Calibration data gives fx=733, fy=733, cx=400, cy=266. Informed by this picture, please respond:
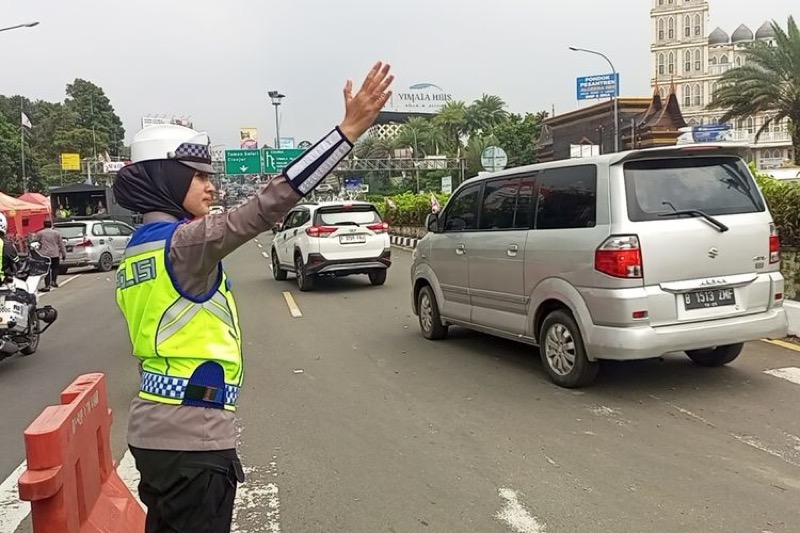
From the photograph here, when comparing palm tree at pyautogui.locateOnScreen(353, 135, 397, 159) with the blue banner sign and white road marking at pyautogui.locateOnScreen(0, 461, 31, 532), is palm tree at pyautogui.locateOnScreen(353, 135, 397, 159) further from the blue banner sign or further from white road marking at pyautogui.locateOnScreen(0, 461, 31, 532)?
white road marking at pyautogui.locateOnScreen(0, 461, 31, 532)

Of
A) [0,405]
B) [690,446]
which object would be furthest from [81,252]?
[690,446]

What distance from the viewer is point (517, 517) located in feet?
12.7

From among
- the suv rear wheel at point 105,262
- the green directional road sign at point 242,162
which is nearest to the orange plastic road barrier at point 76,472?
the suv rear wheel at point 105,262

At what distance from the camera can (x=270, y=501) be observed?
13.8ft

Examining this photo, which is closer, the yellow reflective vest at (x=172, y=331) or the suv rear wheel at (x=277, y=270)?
the yellow reflective vest at (x=172, y=331)

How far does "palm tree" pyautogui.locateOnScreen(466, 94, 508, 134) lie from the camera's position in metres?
84.9

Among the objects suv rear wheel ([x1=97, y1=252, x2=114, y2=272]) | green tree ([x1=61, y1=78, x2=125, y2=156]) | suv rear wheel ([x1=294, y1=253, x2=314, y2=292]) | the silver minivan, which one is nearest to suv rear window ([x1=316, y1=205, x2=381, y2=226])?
suv rear wheel ([x1=294, y1=253, x2=314, y2=292])

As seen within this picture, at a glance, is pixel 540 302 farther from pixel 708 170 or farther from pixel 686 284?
pixel 708 170

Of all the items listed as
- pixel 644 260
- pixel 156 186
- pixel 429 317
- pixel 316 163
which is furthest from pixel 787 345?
pixel 156 186

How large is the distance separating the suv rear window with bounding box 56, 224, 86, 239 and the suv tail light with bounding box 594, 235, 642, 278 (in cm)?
1892

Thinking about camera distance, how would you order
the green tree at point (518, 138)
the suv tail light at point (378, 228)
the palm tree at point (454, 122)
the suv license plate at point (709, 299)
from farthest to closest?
the palm tree at point (454, 122) → the green tree at point (518, 138) → the suv tail light at point (378, 228) → the suv license plate at point (709, 299)

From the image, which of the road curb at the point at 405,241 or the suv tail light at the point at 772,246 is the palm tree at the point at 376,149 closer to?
the road curb at the point at 405,241

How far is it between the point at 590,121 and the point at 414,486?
5194cm

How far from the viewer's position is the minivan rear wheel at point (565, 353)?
6043 millimetres
